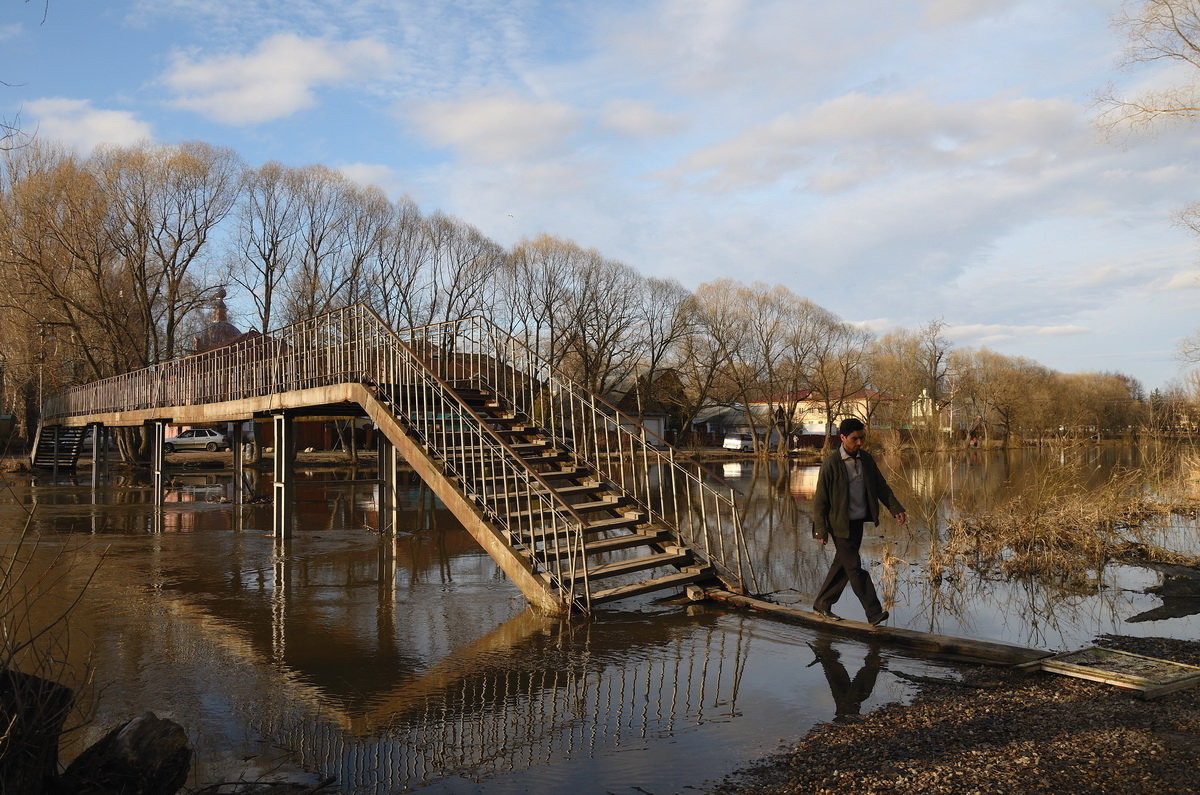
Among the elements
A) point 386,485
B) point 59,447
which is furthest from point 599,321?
point 386,485

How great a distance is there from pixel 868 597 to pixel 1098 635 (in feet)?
7.76

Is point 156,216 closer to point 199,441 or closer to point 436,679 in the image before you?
point 199,441

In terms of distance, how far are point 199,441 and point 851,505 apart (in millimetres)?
46188

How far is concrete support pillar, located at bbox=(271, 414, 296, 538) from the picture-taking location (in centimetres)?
1452

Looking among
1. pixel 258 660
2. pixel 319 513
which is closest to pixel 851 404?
pixel 319 513

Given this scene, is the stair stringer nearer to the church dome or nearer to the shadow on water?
the shadow on water

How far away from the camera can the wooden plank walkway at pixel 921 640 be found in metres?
6.52

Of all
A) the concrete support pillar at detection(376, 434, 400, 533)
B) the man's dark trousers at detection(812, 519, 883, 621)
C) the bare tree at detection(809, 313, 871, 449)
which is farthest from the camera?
the bare tree at detection(809, 313, 871, 449)

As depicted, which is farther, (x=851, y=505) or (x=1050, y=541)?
(x=1050, y=541)

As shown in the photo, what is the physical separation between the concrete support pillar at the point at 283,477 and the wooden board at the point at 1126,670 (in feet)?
39.5

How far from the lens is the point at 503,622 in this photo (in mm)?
8398

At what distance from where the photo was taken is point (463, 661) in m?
6.96

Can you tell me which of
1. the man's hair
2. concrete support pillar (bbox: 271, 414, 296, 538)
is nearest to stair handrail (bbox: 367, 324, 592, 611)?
the man's hair

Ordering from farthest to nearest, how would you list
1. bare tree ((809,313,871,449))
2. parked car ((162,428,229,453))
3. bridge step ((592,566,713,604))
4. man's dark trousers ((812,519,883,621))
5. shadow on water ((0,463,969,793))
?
bare tree ((809,313,871,449)), parked car ((162,428,229,453)), bridge step ((592,566,713,604)), man's dark trousers ((812,519,883,621)), shadow on water ((0,463,969,793))
